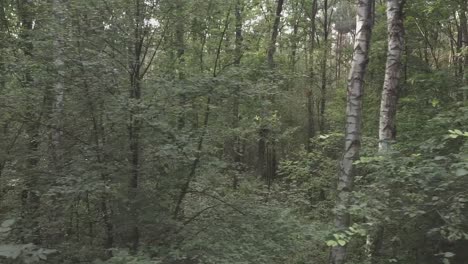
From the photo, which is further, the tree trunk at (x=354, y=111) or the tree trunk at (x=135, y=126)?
the tree trunk at (x=354, y=111)

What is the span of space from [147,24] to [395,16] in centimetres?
415

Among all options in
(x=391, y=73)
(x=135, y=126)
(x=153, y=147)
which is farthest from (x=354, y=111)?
(x=135, y=126)

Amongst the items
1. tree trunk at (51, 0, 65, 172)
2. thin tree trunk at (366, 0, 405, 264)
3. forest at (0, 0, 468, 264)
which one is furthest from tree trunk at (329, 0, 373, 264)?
tree trunk at (51, 0, 65, 172)

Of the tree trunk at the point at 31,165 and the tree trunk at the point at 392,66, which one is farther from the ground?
the tree trunk at the point at 392,66

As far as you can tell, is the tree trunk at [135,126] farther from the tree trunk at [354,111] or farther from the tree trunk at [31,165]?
the tree trunk at [354,111]

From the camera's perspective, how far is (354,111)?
612 centimetres

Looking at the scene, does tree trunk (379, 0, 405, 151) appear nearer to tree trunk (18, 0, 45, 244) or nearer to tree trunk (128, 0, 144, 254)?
tree trunk (128, 0, 144, 254)

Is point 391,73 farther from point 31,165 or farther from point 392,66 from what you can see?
point 31,165

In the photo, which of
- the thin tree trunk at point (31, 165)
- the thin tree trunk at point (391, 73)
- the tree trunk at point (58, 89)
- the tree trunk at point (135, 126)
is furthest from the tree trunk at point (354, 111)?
the thin tree trunk at point (31, 165)

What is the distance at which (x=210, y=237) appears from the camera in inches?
220

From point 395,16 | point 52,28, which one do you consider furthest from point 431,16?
point 52,28

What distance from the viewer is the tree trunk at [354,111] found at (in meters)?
6.04

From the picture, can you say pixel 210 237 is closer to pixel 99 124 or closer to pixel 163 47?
pixel 99 124

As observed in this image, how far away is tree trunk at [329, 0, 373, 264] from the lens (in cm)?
604
